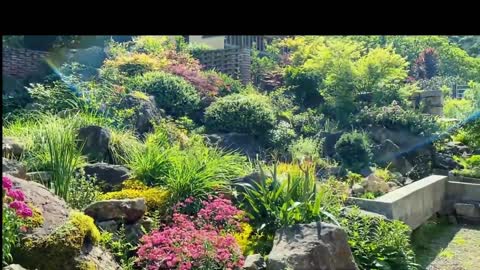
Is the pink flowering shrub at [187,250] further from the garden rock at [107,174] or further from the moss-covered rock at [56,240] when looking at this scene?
the garden rock at [107,174]

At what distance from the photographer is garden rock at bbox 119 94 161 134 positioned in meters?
8.11

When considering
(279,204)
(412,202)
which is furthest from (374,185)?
(279,204)

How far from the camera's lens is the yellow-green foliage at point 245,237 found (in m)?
4.53

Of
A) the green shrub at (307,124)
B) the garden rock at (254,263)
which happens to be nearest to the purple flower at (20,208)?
the garden rock at (254,263)

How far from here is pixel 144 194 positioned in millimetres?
4891

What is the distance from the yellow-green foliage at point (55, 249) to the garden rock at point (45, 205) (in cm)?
9

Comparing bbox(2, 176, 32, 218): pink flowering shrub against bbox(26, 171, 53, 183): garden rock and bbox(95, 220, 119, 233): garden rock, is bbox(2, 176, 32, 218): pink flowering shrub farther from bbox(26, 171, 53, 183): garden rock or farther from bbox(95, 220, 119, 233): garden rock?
bbox(26, 171, 53, 183): garden rock

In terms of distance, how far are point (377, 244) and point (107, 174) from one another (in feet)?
8.78

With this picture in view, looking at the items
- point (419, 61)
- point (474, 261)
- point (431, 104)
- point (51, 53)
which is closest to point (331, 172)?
point (474, 261)

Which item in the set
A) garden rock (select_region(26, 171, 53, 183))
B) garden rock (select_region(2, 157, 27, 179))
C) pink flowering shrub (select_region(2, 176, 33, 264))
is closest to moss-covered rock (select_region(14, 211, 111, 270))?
pink flowering shrub (select_region(2, 176, 33, 264))

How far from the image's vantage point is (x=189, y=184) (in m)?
5.03

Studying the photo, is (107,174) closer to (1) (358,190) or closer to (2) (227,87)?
(1) (358,190)

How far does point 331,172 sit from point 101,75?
4881 mm

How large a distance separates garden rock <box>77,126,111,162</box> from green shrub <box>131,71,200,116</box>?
159 inches
